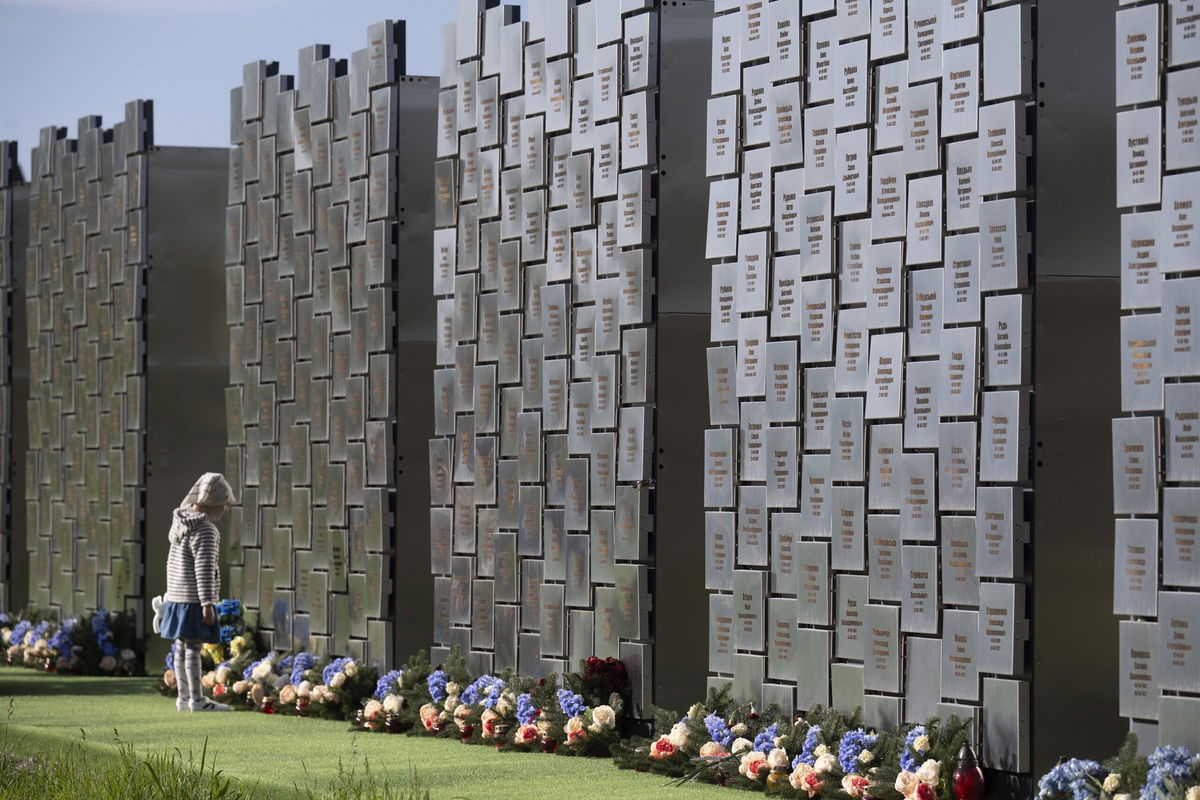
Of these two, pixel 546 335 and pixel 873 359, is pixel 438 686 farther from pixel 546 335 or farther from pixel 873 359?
pixel 873 359

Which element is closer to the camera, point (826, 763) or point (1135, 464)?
point (1135, 464)

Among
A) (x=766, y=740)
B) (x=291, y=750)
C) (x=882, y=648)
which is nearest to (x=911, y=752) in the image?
(x=882, y=648)

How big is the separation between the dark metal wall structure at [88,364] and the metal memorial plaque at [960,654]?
794cm

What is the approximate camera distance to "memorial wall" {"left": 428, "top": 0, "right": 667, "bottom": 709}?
924 cm

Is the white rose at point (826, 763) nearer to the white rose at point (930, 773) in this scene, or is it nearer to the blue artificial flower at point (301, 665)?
the white rose at point (930, 773)

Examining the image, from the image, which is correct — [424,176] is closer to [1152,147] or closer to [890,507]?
[890,507]

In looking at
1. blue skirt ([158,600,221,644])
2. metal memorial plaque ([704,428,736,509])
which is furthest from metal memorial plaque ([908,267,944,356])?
blue skirt ([158,600,221,644])

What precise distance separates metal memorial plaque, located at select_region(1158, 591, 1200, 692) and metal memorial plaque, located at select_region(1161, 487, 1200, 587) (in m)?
0.06

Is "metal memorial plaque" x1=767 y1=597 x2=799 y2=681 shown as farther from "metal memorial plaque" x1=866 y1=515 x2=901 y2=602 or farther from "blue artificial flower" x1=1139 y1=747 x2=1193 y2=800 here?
"blue artificial flower" x1=1139 y1=747 x2=1193 y2=800

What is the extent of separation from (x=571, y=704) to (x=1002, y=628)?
283cm

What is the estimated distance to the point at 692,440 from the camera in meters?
9.20

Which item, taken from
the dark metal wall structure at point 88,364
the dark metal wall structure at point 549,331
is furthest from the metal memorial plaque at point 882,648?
the dark metal wall structure at point 88,364

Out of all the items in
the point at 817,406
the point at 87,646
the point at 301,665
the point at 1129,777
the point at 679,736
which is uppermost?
the point at 817,406

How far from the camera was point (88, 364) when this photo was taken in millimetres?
14445
